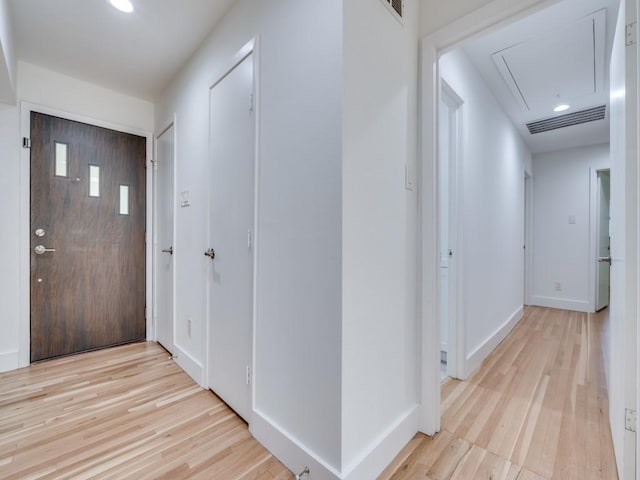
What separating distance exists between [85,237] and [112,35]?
1715 mm

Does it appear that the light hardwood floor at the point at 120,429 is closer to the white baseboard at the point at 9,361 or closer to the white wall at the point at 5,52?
the white baseboard at the point at 9,361

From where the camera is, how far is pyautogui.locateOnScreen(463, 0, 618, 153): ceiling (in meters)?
1.86

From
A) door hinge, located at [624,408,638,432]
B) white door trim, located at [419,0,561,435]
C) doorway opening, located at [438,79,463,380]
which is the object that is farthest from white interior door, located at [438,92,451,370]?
door hinge, located at [624,408,638,432]

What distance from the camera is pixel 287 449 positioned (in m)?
1.32

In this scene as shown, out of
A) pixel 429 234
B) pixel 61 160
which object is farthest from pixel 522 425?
pixel 61 160

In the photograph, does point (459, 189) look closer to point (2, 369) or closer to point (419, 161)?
point (419, 161)

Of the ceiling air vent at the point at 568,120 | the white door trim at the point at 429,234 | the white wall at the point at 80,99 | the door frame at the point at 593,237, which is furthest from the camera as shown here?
the door frame at the point at 593,237

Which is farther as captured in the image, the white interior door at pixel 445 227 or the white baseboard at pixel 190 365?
the white interior door at pixel 445 227

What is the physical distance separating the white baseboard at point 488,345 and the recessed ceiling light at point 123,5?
3375 millimetres

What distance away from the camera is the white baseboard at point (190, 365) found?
208cm

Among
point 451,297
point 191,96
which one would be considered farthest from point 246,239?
point 451,297

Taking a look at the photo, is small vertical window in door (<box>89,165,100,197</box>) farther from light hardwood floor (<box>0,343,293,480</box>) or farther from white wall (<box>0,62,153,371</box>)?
light hardwood floor (<box>0,343,293,480</box>)

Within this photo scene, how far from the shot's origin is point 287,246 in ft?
4.42

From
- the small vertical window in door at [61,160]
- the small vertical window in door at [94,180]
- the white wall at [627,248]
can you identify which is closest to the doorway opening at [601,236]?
the white wall at [627,248]
